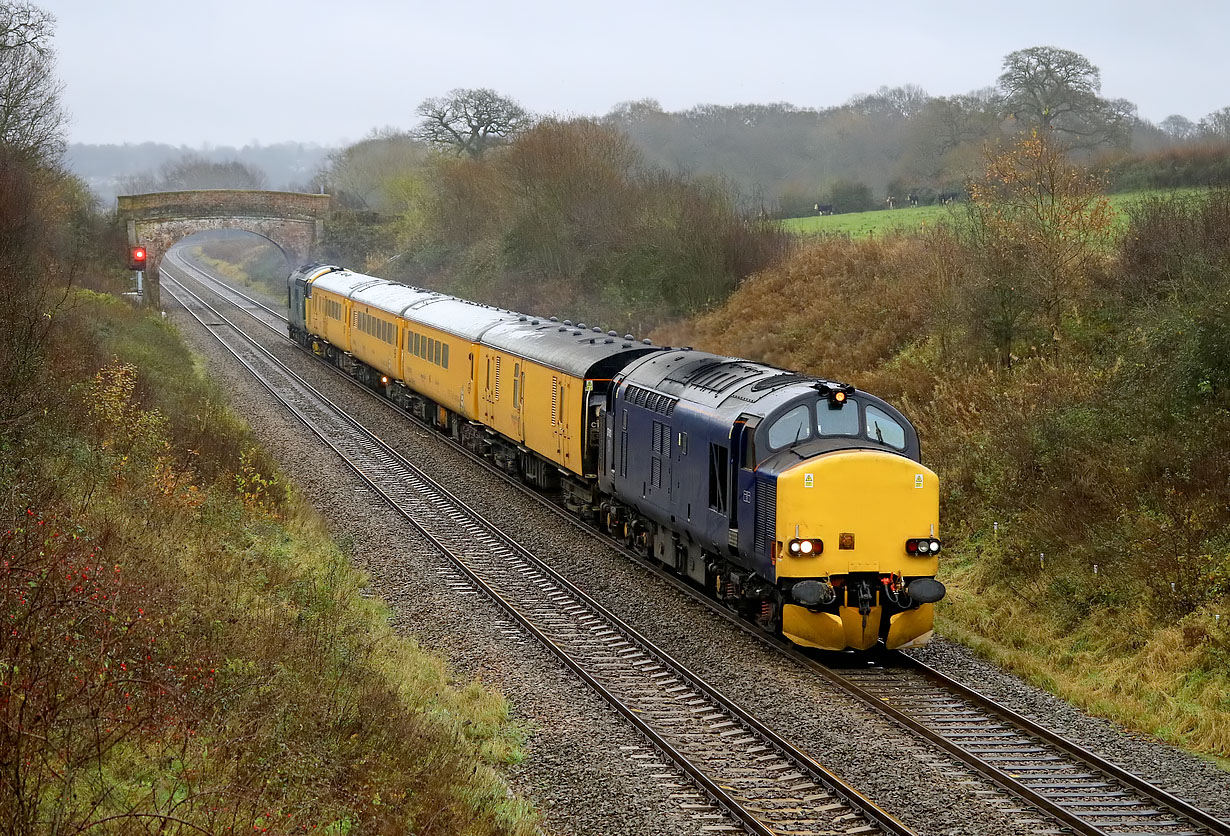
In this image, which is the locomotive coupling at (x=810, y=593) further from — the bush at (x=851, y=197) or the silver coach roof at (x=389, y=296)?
the bush at (x=851, y=197)

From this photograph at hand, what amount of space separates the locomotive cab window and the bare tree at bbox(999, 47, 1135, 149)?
91.0 feet

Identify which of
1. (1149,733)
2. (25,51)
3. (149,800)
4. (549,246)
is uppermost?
(25,51)

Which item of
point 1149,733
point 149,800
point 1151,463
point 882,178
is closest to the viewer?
point 149,800

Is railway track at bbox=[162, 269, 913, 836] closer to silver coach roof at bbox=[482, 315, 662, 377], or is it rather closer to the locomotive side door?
the locomotive side door

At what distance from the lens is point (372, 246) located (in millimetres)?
70812

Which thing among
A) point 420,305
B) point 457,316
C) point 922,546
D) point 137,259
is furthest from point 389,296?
point 922,546

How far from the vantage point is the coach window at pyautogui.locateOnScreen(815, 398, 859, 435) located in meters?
14.6

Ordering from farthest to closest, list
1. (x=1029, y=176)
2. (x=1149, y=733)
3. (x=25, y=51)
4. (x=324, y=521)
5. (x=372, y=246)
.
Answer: (x=372, y=246)
(x=25, y=51)
(x=1029, y=176)
(x=324, y=521)
(x=1149, y=733)

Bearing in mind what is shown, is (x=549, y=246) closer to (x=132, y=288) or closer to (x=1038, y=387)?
(x=132, y=288)

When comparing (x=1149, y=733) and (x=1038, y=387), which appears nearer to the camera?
(x=1149, y=733)

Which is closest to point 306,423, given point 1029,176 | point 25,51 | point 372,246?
point 25,51

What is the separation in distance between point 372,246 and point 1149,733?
6298cm

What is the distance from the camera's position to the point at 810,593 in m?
13.7

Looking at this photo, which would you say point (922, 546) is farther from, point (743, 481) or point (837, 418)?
point (743, 481)
